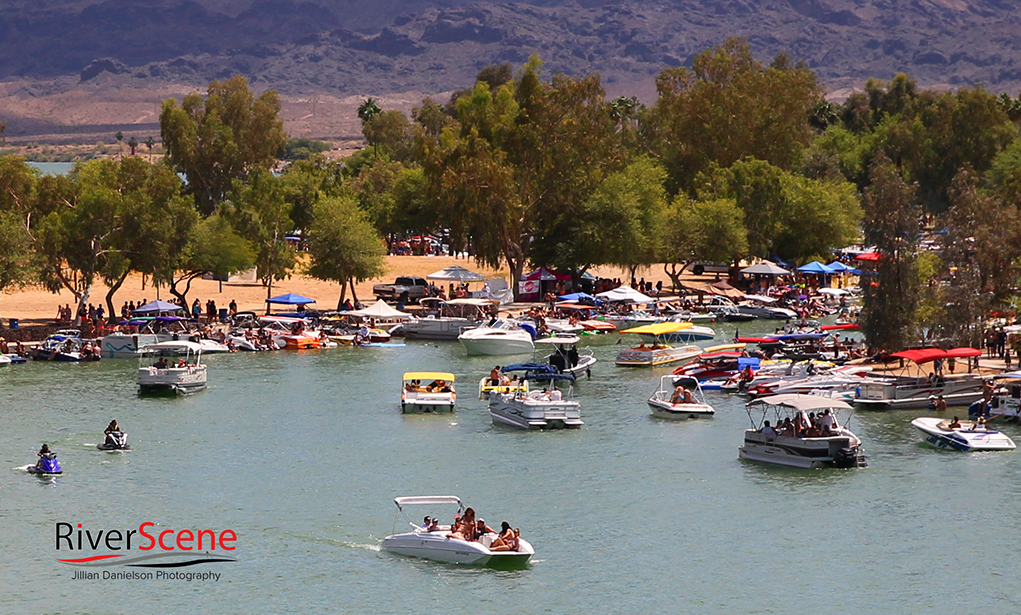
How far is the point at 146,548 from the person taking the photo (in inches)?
1852

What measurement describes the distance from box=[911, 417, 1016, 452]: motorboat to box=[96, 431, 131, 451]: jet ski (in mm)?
36529

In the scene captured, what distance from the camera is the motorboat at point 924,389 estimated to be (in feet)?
231

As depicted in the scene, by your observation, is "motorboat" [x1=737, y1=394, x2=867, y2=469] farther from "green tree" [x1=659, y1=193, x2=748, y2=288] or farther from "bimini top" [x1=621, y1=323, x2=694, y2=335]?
"green tree" [x1=659, y1=193, x2=748, y2=288]

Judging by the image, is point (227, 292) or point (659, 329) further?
point (227, 292)

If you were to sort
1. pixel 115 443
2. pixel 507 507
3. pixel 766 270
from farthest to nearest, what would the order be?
1. pixel 766 270
2. pixel 115 443
3. pixel 507 507

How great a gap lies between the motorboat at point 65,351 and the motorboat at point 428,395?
2678cm

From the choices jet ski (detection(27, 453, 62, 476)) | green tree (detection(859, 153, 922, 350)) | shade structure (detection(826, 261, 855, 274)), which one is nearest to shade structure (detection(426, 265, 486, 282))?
shade structure (detection(826, 261, 855, 274))

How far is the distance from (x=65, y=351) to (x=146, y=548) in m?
43.9

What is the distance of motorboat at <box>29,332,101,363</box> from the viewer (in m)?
87.1

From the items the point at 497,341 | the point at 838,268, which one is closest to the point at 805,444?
the point at 497,341

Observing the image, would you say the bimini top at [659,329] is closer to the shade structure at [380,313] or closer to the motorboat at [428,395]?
the motorboat at [428,395]

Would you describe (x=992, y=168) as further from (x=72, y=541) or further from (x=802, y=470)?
(x=72, y=541)

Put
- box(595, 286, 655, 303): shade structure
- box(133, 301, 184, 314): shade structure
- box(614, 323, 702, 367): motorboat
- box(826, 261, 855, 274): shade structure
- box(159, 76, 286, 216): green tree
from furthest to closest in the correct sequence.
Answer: box(159, 76, 286, 216): green tree
box(826, 261, 855, 274): shade structure
box(595, 286, 655, 303): shade structure
box(133, 301, 184, 314): shade structure
box(614, 323, 702, 367): motorboat

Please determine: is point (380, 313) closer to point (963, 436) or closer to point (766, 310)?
point (766, 310)
